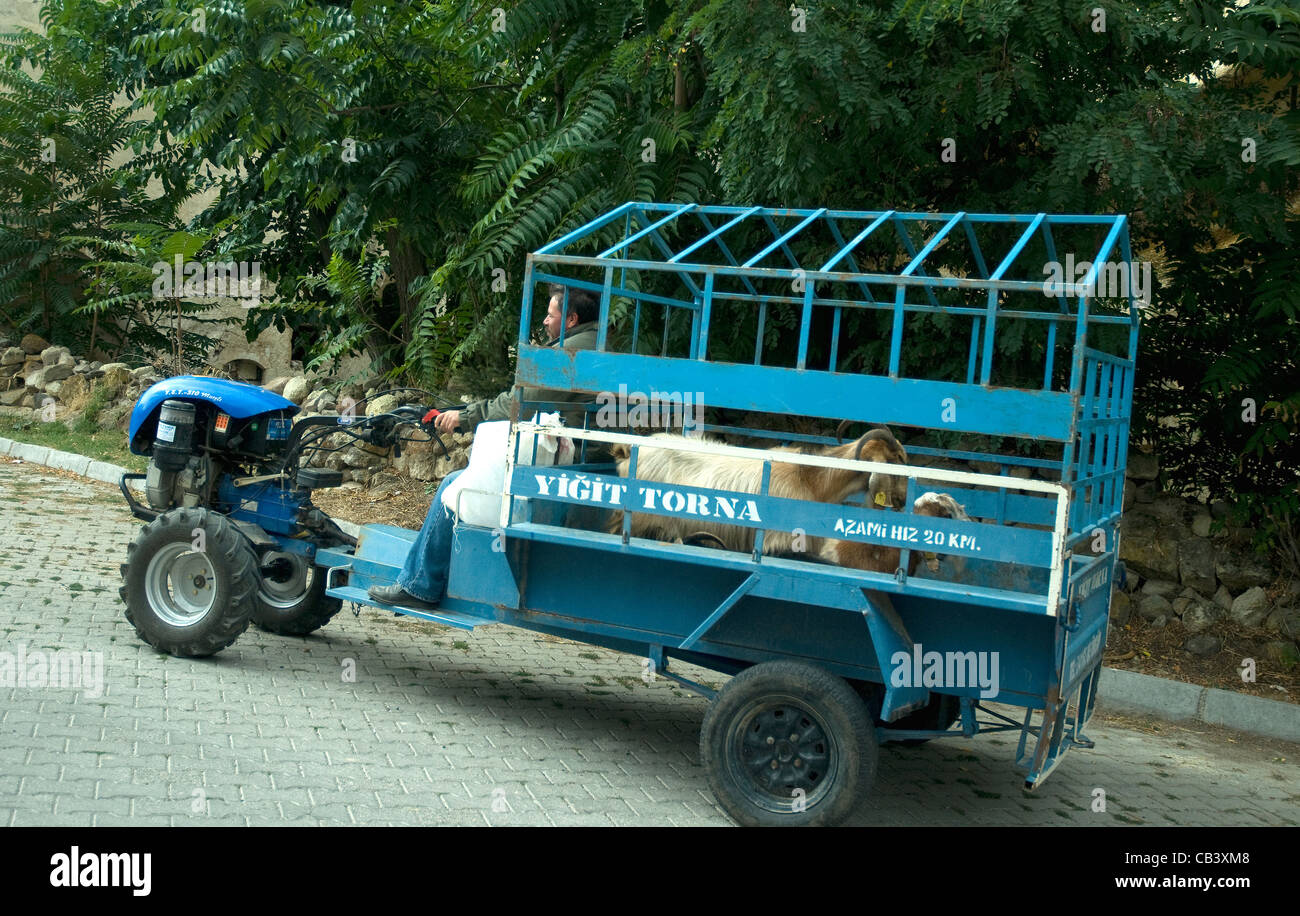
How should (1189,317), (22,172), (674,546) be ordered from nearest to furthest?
(674,546) → (1189,317) → (22,172)

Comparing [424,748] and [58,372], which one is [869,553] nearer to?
[424,748]

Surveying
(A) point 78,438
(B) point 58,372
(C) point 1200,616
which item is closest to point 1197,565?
(C) point 1200,616

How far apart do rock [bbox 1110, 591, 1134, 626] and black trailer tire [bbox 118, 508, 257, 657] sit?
5.77m

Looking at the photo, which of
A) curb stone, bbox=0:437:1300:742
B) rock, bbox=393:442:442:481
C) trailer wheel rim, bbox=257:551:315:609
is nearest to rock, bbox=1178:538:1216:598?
curb stone, bbox=0:437:1300:742

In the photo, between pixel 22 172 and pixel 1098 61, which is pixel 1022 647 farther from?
pixel 22 172

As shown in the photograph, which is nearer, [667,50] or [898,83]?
[898,83]

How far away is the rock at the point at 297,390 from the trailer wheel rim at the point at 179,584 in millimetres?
7543

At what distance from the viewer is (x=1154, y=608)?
27.0 ft

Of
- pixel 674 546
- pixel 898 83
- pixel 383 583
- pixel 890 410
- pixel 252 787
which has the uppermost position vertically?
pixel 898 83

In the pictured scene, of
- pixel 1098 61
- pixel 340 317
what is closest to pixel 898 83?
pixel 1098 61

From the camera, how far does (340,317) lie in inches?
542

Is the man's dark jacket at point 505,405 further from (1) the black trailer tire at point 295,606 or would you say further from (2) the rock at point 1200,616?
(2) the rock at point 1200,616

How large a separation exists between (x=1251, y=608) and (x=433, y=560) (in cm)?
567

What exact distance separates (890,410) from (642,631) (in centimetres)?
141
